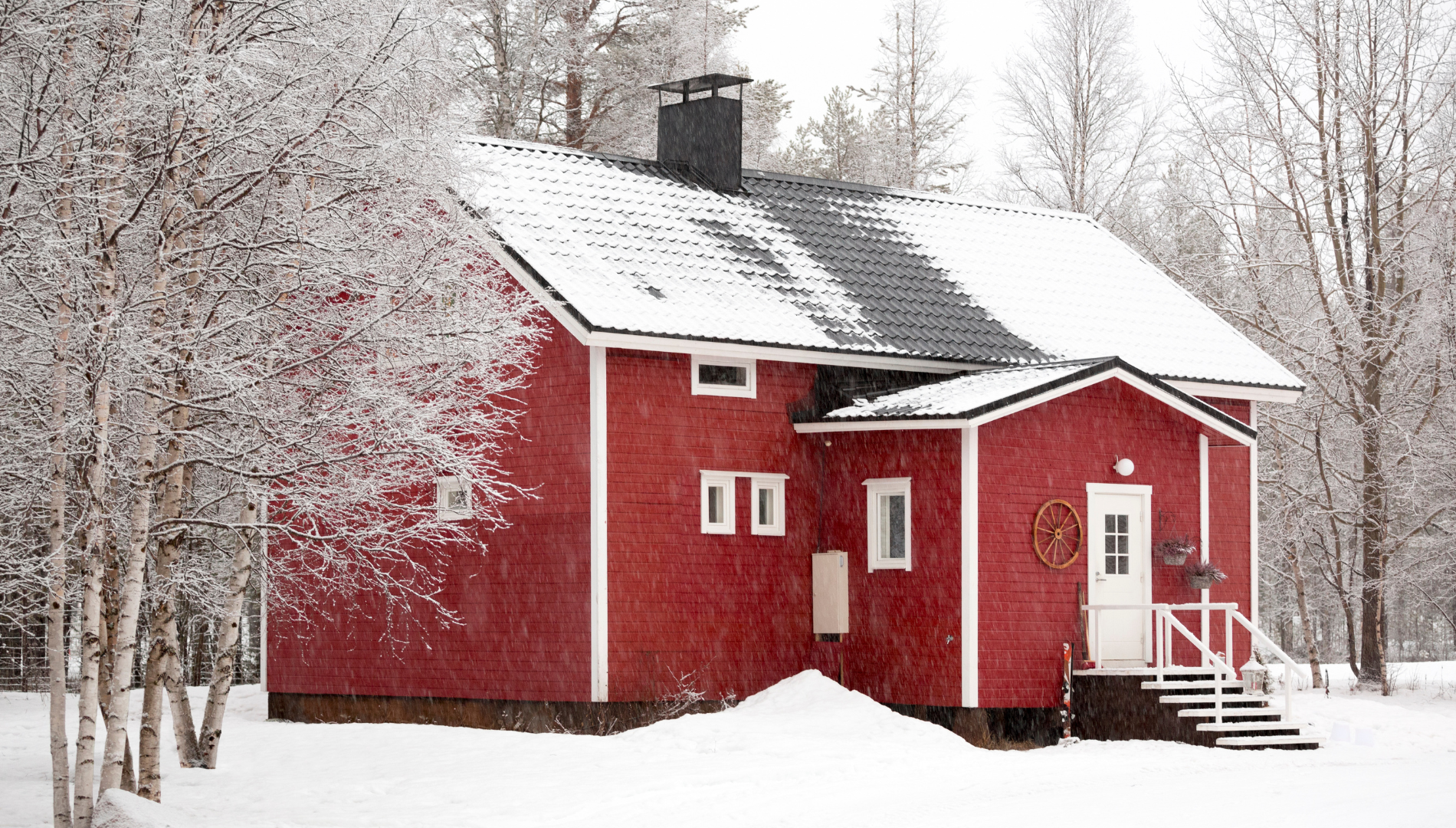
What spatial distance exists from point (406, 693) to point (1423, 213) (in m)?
17.3

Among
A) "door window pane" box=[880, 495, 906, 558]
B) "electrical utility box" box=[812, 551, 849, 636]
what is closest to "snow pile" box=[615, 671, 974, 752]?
"electrical utility box" box=[812, 551, 849, 636]

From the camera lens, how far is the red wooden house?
16.6m

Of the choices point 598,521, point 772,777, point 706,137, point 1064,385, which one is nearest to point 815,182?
point 706,137

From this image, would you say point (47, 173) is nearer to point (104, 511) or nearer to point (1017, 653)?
point (104, 511)

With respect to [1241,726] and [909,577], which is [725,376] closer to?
[909,577]

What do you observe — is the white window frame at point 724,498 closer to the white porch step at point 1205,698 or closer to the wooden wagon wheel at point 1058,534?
the wooden wagon wheel at point 1058,534

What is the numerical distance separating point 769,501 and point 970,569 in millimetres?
2333

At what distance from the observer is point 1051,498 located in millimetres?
17453

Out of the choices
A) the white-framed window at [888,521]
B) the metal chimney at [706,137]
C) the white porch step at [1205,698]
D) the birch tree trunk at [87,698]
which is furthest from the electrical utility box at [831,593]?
the birch tree trunk at [87,698]

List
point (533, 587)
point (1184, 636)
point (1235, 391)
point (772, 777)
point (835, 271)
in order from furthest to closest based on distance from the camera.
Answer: point (1235, 391) → point (835, 271) → point (1184, 636) → point (533, 587) → point (772, 777)

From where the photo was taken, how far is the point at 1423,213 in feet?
85.8

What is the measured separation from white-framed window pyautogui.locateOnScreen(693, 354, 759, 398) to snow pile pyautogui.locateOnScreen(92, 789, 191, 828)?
7334mm

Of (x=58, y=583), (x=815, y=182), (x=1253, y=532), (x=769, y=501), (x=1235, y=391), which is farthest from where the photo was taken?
(x=815, y=182)

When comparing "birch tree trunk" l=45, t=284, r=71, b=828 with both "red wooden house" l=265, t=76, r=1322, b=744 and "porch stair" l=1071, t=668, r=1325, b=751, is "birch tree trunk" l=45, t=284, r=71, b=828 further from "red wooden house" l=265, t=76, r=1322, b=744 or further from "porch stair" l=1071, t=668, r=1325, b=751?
"porch stair" l=1071, t=668, r=1325, b=751
